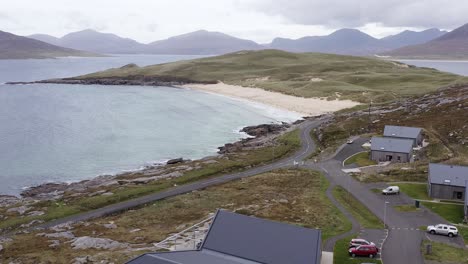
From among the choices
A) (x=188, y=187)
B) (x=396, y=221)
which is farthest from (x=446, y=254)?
(x=188, y=187)

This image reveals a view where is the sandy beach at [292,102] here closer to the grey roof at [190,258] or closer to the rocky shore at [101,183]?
the rocky shore at [101,183]

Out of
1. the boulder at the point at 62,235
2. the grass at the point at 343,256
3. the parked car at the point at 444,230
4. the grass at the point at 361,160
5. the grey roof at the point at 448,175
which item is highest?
the grey roof at the point at 448,175

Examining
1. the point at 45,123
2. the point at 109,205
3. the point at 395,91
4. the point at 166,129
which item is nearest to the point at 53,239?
the point at 109,205

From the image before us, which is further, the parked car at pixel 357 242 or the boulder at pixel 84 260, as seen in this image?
the parked car at pixel 357 242

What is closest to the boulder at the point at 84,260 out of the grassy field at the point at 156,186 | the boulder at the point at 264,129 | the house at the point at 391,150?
the grassy field at the point at 156,186

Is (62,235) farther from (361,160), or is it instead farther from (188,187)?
(361,160)
